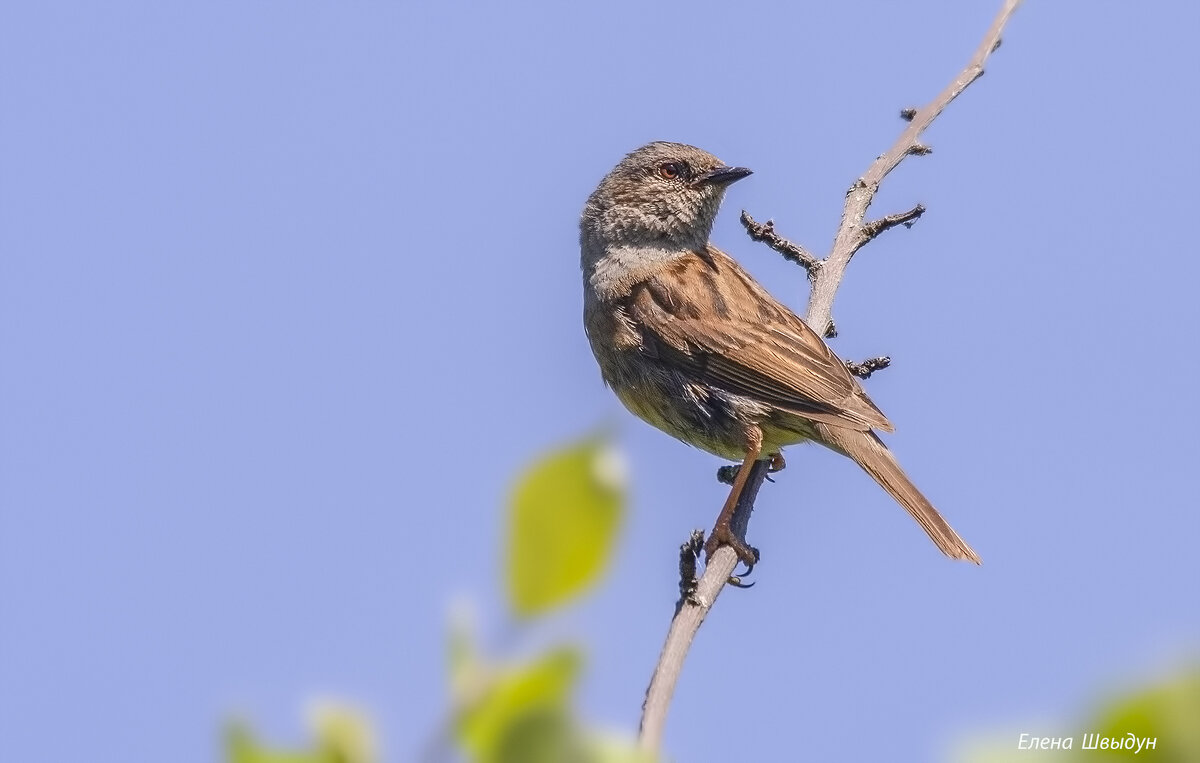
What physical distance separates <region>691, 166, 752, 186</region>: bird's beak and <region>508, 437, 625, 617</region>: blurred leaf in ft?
24.2

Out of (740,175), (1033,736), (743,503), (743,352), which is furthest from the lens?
(740,175)

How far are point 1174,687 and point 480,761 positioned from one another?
545mm

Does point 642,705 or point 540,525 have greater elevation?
point 642,705

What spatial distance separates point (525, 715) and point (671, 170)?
25.6 feet

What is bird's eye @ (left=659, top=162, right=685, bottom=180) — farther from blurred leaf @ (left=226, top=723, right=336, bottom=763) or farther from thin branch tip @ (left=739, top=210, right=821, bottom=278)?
blurred leaf @ (left=226, top=723, right=336, bottom=763)

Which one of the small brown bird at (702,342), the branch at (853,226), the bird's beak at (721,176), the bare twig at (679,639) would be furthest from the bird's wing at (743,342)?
the bare twig at (679,639)

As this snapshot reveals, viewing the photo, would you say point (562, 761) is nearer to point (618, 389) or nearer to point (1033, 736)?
point (1033, 736)

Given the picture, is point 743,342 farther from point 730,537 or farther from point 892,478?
point 730,537

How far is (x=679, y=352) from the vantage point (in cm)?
784

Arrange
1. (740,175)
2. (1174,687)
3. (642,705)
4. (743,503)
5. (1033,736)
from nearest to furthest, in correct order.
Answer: (1174,687)
(1033,736)
(642,705)
(743,503)
(740,175)

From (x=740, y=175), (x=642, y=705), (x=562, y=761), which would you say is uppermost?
(x=740, y=175)

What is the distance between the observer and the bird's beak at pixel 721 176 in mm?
8320

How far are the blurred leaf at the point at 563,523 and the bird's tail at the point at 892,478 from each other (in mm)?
5891

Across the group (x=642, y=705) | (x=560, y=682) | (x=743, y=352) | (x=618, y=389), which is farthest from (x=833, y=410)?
(x=560, y=682)
